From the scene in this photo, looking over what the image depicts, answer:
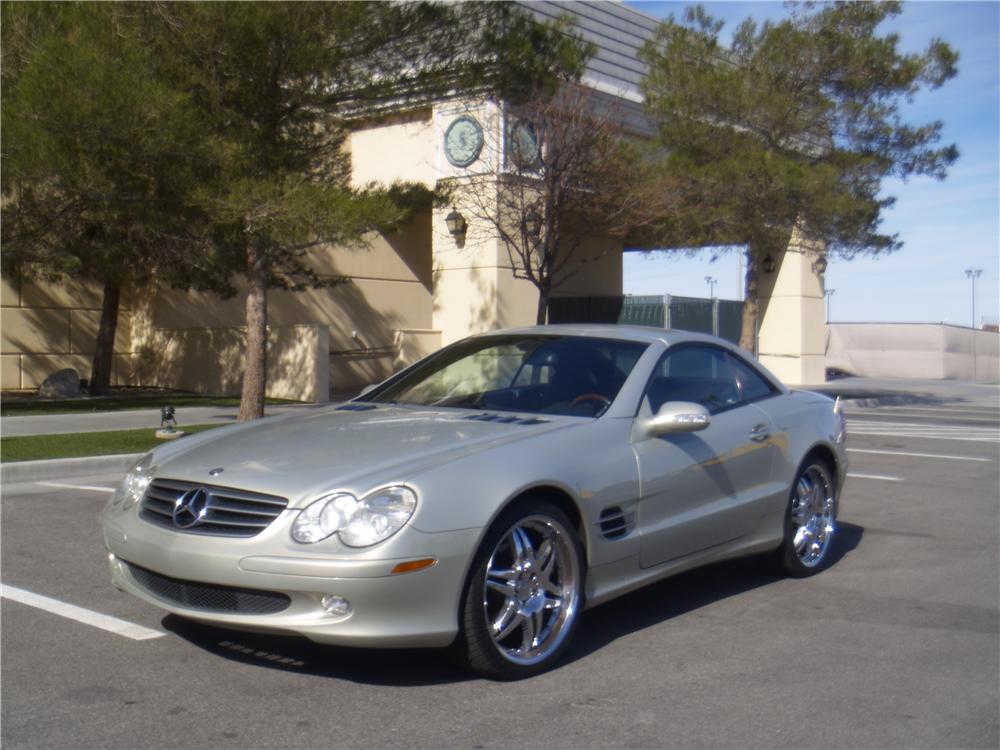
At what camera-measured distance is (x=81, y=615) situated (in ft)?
18.2

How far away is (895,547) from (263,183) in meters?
8.36

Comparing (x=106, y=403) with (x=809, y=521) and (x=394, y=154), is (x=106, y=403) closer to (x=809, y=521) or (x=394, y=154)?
(x=394, y=154)

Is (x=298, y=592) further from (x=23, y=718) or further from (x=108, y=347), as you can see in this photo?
(x=108, y=347)

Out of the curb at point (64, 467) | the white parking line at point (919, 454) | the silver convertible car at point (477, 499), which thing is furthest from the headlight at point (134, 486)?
the white parking line at point (919, 454)

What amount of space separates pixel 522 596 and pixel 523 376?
5.11 ft

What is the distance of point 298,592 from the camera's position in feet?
13.7

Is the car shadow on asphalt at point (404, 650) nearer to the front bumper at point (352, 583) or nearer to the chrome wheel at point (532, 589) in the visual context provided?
the chrome wheel at point (532, 589)

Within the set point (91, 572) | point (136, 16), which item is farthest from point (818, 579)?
point (136, 16)

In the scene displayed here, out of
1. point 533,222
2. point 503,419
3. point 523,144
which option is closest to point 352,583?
point 503,419

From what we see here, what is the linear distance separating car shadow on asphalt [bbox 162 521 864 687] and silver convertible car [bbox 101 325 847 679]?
30 cm

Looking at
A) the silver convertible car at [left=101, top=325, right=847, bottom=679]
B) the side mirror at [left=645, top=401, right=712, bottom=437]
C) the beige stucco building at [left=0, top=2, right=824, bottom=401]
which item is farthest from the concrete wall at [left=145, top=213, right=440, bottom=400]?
the side mirror at [left=645, top=401, right=712, bottom=437]

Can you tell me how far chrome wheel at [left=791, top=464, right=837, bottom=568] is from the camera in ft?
21.6

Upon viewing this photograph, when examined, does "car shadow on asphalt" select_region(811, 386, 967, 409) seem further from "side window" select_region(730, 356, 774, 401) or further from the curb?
"side window" select_region(730, 356, 774, 401)

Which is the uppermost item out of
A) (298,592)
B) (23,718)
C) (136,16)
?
(136,16)
